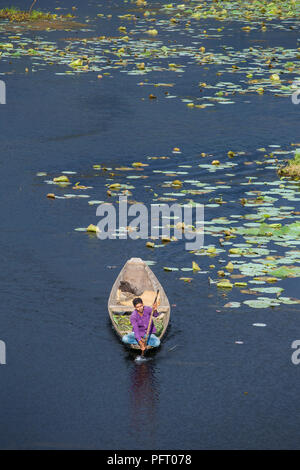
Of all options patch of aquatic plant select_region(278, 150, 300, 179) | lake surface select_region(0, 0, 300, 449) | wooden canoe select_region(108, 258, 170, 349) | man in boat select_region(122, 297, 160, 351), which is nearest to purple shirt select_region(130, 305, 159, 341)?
man in boat select_region(122, 297, 160, 351)

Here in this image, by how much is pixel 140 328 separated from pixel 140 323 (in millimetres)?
64

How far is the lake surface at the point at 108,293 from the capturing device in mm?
10031

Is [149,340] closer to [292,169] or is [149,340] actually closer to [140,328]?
[140,328]

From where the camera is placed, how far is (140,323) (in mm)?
11562

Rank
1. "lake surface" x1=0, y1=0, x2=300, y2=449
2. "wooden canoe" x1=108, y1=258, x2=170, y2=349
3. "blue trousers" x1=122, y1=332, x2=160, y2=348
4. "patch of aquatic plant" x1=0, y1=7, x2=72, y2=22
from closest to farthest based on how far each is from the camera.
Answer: "lake surface" x1=0, y1=0, x2=300, y2=449
"blue trousers" x1=122, y1=332, x2=160, y2=348
"wooden canoe" x1=108, y1=258, x2=170, y2=349
"patch of aquatic plant" x1=0, y1=7, x2=72, y2=22

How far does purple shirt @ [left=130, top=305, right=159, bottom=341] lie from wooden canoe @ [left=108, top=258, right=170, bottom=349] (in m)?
0.19

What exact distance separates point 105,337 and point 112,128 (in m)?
11.3

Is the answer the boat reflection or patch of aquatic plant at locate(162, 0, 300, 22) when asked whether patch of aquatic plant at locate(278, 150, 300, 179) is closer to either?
the boat reflection

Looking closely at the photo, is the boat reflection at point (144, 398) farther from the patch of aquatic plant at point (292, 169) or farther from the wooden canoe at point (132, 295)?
the patch of aquatic plant at point (292, 169)

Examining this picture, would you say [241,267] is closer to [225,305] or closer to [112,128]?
[225,305]

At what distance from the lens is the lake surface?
10031mm

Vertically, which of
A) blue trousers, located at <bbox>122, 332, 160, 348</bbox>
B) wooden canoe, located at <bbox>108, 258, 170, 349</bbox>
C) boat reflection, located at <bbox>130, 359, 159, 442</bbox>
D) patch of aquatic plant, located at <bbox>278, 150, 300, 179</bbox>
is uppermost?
patch of aquatic plant, located at <bbox>278, 150, 300, 179</bbox>

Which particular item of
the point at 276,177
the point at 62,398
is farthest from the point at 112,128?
the point at 62,398

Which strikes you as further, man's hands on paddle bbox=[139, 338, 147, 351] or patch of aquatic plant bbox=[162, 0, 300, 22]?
patch of aquatic plant bbox=[162, 0, 300, 22]
